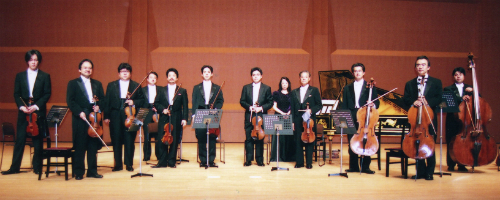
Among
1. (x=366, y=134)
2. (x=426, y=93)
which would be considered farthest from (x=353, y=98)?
(x=426, y=93)

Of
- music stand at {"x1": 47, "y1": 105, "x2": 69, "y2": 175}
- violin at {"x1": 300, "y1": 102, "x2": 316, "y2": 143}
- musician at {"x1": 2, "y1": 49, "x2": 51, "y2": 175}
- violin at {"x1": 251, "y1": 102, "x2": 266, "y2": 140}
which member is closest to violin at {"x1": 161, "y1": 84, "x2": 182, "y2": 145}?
violin at {"x1": 251, "y1": 102, "x2": 266, "y2": 140}

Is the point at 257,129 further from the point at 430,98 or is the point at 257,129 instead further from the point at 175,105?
the point at 430,98

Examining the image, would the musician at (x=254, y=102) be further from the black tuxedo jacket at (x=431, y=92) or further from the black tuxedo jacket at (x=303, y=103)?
the black tuxedo jacket at (x=431, y=92)

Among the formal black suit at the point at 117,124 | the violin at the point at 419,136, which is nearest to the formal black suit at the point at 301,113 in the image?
the violin at the point at 419,136

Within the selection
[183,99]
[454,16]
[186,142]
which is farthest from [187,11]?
[454,16]

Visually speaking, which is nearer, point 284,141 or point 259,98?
point 259,98

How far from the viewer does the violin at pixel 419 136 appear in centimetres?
404

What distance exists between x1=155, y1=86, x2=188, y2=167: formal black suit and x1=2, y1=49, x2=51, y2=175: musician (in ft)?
4.79

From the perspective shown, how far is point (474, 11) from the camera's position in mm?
8953

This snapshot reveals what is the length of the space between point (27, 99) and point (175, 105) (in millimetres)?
1889

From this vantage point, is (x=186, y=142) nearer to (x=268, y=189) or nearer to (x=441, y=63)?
(x=268, y=189)

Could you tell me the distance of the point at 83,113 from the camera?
4.24m

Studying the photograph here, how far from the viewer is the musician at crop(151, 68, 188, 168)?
5.16 metres

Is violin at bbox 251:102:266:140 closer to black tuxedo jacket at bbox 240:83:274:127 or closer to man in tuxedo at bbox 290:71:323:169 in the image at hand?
black tuxedo jacket at bbox 240:83:274:127
